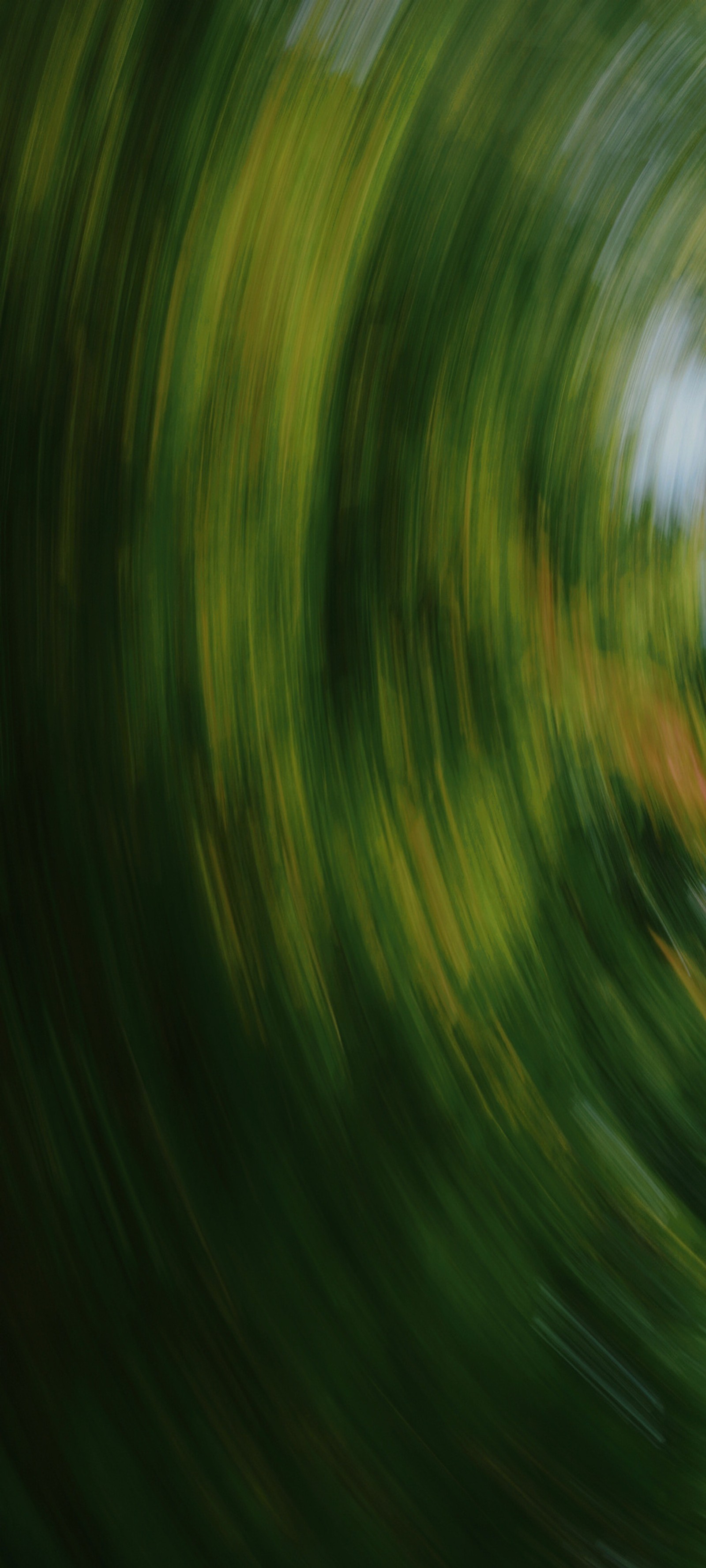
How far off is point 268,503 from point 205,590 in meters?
0.03

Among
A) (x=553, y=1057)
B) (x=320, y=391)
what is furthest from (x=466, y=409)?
(x=553, y=1057)

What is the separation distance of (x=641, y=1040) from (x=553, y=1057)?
33mm

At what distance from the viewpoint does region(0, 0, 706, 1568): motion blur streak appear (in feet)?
0.75

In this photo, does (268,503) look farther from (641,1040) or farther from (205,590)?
(641,1040)

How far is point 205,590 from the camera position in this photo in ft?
0.90

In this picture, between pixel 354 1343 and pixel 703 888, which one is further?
pixel 703 888

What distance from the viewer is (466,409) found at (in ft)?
1.12

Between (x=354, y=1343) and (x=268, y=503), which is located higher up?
(x=268, y=503)

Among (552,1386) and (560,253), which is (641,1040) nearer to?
(552,1386)

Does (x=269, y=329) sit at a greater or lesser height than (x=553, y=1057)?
greater

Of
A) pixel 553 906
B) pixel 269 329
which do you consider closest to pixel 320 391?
pixel 269 329

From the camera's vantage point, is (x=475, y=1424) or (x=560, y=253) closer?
(x=475, y=1424)

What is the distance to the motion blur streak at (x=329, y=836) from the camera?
23 cm

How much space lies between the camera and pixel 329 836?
29cm
